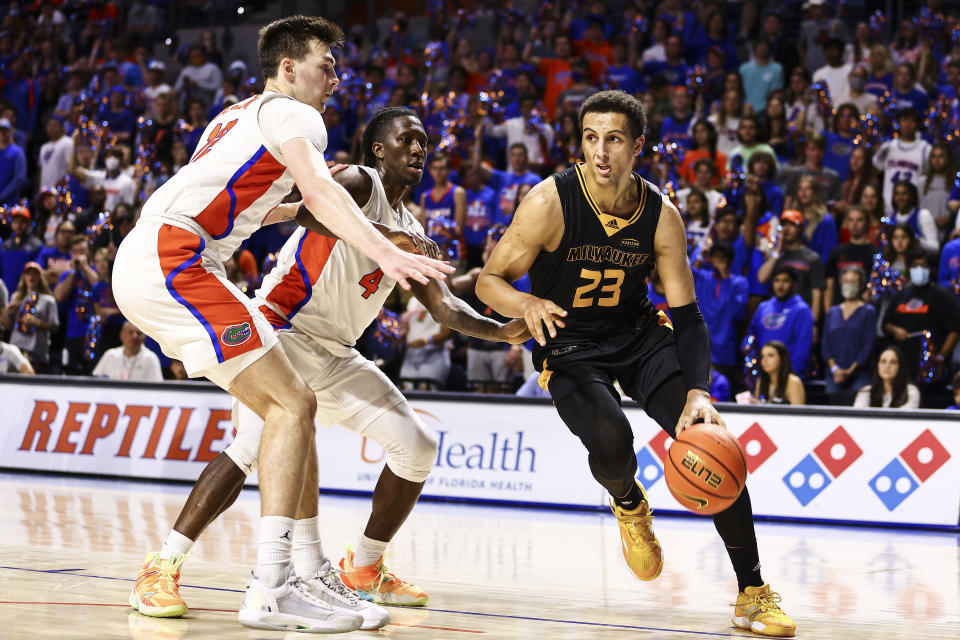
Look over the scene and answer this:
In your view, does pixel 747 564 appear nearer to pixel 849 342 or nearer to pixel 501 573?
pixel 501 573

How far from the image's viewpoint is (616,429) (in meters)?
4.92

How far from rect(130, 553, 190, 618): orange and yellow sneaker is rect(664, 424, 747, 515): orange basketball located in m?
2.07

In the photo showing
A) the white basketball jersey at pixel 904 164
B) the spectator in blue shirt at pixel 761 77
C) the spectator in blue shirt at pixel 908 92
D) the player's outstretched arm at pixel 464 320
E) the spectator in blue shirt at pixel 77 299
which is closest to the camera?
the player's outstretched arm at pixel 464 320

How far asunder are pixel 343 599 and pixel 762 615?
1.71m

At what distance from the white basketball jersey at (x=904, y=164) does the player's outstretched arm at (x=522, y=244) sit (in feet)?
23.6

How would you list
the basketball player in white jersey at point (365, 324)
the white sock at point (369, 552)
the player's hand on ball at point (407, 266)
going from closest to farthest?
1. the player's hand on ball at point (407, 266)
2. the basketball player in white jersey at point (365, 324)
3. the white sock at point (369, 552)

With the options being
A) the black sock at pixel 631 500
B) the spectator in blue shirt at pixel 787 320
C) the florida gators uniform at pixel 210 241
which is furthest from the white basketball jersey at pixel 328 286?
the spectator in blue shirt at pixel 787 320

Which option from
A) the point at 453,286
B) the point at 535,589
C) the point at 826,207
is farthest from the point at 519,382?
the point at 535,589

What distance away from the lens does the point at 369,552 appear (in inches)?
216

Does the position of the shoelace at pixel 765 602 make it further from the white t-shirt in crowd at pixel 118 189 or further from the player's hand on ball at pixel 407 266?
the white t-shirt in crowd at pixel 118 189

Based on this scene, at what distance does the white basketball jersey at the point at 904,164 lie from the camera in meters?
11.4

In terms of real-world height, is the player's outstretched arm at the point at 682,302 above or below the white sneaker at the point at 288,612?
above

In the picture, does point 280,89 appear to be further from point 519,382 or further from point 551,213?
point 519,382

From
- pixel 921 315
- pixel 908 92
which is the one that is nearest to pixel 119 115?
pixel 908 92
